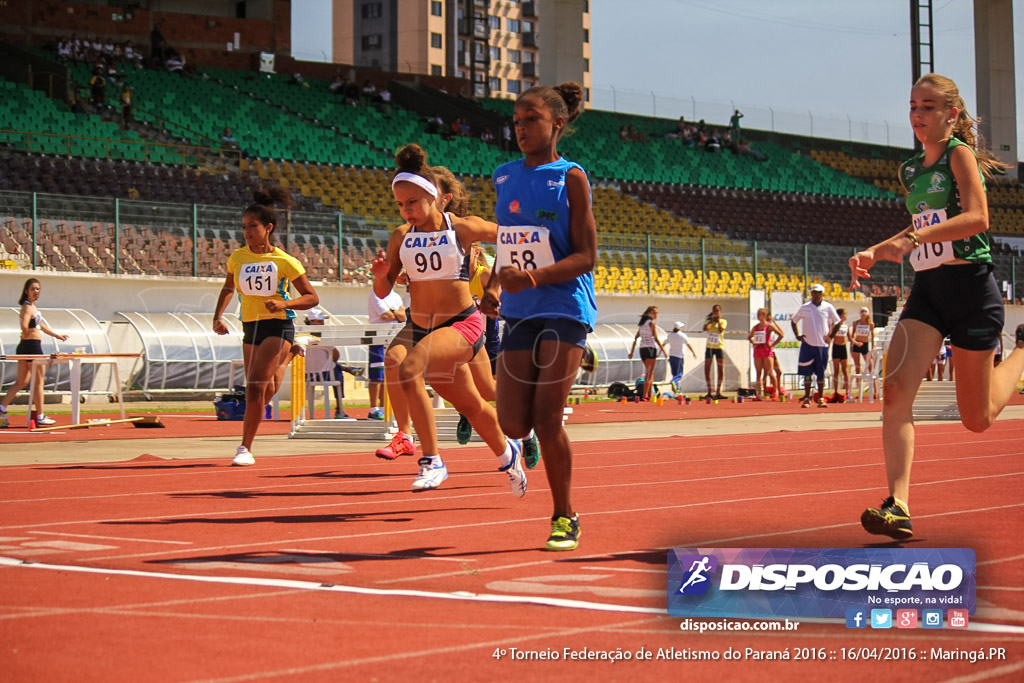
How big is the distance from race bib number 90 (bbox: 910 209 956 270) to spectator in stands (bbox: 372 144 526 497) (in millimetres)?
2818

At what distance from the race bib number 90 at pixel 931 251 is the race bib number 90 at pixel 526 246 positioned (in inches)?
65.6

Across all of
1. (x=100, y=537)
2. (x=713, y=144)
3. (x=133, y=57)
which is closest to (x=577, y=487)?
(x=100, y=537)

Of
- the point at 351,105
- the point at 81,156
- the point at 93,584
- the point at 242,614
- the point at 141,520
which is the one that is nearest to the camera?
the point at 242,614

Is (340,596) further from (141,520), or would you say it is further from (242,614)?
(141,520)

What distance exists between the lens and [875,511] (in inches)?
205

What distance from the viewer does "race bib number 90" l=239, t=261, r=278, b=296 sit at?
33.6 feet

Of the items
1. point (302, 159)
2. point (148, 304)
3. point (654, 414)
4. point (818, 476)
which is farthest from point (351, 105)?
point (818, 476)

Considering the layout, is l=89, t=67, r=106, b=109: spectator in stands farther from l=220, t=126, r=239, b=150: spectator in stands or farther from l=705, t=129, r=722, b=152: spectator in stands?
l=705, t=129, r=722, b=152: spectator in stands

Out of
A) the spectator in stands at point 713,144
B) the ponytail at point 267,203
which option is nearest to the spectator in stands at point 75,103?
the ponytail at point 267,203

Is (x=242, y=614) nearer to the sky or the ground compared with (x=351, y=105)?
nearer to the ground

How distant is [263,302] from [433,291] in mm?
2793

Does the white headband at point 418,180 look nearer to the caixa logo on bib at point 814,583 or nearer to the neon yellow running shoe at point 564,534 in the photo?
the neon yellow running shoe at point 564,534

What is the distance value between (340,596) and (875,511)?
2.32 meters

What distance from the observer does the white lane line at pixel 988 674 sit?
3043 mm
